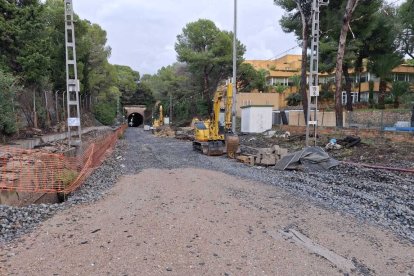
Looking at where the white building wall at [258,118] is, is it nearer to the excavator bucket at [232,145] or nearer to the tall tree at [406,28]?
the excavator bucket at [232,145]

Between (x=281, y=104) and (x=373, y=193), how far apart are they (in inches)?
1748

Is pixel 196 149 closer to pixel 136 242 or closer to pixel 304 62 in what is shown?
pixel 304 62

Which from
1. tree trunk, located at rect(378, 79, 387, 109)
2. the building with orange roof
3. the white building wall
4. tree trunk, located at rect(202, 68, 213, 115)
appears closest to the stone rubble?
the white building wall

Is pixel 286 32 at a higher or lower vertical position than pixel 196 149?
higher

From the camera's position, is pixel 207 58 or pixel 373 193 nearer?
pixel 373 193

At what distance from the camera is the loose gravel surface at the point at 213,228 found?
4.79 m

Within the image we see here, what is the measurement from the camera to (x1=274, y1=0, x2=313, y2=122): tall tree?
23078 millimetres

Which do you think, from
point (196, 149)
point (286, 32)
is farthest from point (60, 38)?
point (286, 32)

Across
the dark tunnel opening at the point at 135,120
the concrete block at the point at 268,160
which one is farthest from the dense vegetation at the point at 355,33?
the dark tunnel opening at the point at 135,120

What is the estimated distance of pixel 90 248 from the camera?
17.3ft

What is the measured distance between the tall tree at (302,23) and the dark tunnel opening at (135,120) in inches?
2765

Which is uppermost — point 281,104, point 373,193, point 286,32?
point 286,32

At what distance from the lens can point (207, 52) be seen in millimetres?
42438

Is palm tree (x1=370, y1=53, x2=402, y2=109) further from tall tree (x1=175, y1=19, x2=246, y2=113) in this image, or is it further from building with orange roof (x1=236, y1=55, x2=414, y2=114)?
tall tree (x1=175, y1=19, x2=246, y2=113)
